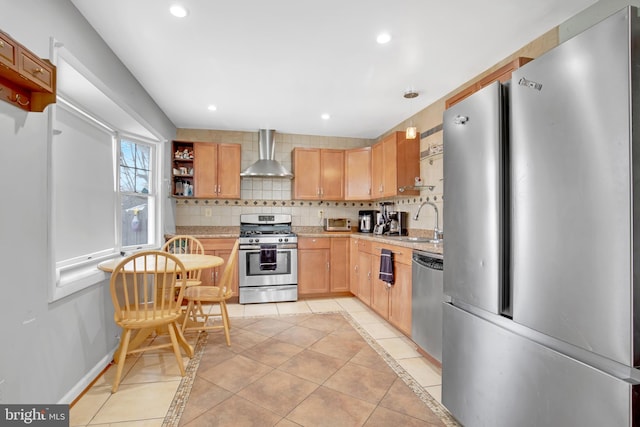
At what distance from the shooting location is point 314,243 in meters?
4.32

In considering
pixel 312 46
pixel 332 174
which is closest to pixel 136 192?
pixel 312 46

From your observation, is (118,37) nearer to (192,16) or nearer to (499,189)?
(192,16)

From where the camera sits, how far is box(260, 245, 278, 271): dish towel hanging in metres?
4.11

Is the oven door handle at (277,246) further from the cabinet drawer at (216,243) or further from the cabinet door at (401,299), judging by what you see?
the cabinet door at (401,299)

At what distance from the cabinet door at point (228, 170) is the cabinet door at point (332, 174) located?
4.12 ft

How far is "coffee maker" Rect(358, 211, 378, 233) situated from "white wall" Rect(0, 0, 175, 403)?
355cm

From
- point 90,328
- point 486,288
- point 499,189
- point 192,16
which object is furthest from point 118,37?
point 486,288

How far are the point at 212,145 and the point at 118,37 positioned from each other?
84.7 inches

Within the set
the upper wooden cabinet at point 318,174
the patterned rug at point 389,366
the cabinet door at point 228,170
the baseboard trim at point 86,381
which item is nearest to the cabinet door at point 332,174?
the upper wooden cabinet at point 318,174

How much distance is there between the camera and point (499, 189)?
139 centimetres

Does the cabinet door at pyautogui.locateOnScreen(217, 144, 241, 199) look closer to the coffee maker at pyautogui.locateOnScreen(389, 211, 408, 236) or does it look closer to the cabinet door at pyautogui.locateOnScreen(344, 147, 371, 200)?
the cabinet door at pyautogui.locateOnScreen(344, 147, 371, 200)

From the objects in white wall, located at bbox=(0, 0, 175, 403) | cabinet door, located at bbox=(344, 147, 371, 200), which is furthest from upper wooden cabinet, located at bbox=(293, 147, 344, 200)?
white wall, located at bbox=(0, 0, 175, 403)

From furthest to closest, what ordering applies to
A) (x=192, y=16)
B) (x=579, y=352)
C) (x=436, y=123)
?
(x=436, y=123) → (x=192, y=16) → (x=579, y=352)

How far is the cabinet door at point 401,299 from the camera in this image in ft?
9.04
